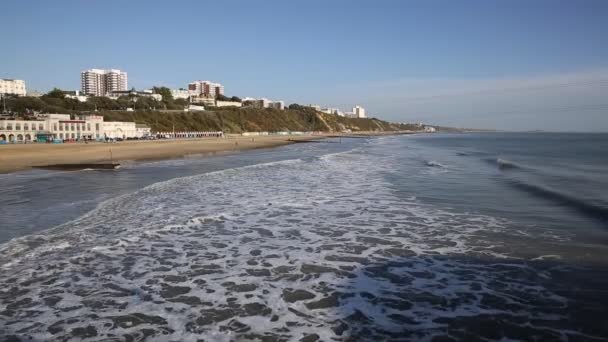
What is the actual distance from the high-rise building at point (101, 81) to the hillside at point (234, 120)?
8267 centimetres

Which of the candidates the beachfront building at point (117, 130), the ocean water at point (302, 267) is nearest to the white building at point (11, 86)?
the beachfront building at point (117, 130)

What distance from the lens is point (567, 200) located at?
38.4ft

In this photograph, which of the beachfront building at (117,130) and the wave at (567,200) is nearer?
the wave at (567,200)

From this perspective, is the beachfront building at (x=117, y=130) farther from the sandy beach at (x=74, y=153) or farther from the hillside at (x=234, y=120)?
the sandy beach at (x=74, y=153)

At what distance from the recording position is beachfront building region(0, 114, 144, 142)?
5203cm

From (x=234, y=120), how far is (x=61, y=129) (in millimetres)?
61075

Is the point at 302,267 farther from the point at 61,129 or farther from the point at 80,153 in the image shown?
→ the point at 61,129

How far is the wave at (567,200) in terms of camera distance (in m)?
9.87

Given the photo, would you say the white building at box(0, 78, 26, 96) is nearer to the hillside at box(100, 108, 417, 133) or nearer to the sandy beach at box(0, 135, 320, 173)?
the hillside at box(100, 108, 417, 133)

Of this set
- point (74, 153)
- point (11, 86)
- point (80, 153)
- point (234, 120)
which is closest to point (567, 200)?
point (80, 153)

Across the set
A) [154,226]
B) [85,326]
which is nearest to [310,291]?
[85,326]

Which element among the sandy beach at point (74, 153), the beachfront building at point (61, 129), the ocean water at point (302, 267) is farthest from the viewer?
the beachfront building at point (61, 129)

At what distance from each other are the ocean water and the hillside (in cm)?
7940

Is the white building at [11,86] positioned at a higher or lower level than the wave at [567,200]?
higher
